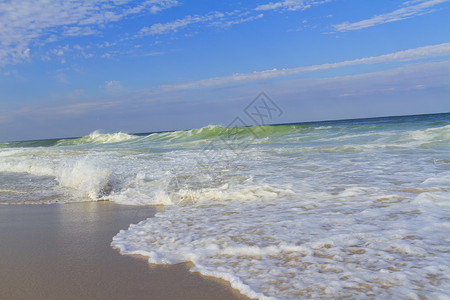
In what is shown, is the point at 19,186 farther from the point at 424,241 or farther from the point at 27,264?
the point at 424,241

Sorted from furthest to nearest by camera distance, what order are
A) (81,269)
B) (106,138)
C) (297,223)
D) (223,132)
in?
(106,138) < (223,132) < (297,223) < (81,269)

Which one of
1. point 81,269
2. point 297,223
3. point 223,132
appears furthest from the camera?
point 223,132

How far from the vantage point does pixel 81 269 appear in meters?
2.76

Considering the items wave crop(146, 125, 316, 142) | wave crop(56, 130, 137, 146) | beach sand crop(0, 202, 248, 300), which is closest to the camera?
beach sand crop(0, 202, 248, 300)

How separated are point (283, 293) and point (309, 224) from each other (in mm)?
1472

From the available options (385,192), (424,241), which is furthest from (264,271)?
(385,192)

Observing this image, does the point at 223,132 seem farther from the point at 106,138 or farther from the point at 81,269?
the point at 81,269

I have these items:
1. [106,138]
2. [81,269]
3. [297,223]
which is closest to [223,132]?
[106,138]

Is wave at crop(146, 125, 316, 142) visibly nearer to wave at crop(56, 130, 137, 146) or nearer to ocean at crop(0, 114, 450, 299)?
wave at crop(56, 130, 137, 146)

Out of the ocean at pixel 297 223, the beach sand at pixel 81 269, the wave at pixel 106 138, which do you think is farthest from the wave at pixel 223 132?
the beach sand at pixel 81 269

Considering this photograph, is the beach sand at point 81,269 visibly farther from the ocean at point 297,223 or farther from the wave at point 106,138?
the wave at point 106,138

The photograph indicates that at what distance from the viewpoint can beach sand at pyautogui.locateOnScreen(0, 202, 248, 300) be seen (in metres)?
2.34

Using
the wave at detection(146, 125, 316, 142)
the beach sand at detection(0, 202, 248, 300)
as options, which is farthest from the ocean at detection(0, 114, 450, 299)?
the wave at detection(146, 125, 316, 142)

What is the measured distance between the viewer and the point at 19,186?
7617 millimetres
